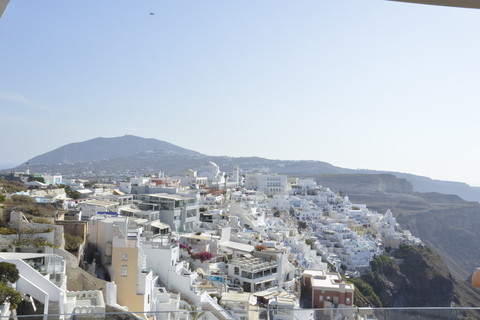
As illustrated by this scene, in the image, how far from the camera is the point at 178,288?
9.23 m

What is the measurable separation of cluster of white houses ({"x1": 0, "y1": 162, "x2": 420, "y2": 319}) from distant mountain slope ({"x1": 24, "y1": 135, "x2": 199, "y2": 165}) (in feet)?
435

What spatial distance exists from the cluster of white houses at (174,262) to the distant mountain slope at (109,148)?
132727 millimetres

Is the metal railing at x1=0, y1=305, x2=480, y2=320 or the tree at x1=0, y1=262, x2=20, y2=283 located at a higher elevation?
the metal railing at x1=0, y1=305, x2=480, y2=320

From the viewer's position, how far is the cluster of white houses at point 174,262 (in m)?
5.72

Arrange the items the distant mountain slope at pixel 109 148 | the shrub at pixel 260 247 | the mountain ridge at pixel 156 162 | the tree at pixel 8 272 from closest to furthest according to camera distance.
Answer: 1. the tree at pixel 8 272
2. the shrub at pixel 260 247
3. the mountain ridge at pixel 156 162
4. the distant mountain slope at pixel 109 148

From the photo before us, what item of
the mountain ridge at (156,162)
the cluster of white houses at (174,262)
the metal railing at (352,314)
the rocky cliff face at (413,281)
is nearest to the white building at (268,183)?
the cluster of white houses at (174,262)

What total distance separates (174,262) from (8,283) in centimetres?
505

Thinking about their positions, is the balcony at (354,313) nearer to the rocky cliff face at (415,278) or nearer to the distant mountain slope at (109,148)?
the rocky cliff face at (415,278)

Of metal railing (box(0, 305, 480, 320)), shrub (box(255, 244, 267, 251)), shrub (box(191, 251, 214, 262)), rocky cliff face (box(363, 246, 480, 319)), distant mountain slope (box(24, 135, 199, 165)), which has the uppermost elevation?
distant mountain slope (box(24, 135, 199, 165))

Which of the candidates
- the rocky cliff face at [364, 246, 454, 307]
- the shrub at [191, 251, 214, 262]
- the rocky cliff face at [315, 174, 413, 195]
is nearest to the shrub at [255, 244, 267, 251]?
the shrub at [191, 251, 214, 262]

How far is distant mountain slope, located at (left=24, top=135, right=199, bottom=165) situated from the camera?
148 meters

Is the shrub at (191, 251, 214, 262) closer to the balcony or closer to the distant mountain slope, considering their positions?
the balcony

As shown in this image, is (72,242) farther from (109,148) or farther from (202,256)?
(109,148)

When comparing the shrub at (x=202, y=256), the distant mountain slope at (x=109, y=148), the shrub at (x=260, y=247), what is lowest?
the shrub at (x=260, y=247)
